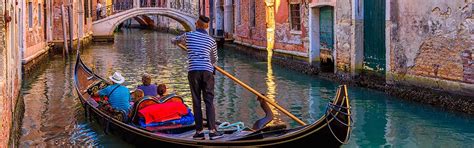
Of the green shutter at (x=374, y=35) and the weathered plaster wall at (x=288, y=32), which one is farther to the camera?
the weathered plaster wall at (x=288, y=32)

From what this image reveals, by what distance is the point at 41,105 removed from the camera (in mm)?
7773

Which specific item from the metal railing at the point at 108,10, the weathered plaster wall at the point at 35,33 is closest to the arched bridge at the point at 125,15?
the metal railing at the point at 108,10

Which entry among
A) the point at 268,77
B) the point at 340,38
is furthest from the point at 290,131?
the point at 268,77

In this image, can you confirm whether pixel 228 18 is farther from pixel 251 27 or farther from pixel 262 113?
pixel 262 113

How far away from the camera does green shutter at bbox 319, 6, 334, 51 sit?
34.8 ft

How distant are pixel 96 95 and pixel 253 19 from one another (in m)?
9.28

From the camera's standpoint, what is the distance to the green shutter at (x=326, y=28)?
34.8 ft

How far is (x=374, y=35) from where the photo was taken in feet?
29.3

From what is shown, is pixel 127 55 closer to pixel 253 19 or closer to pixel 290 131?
pixel 253 19

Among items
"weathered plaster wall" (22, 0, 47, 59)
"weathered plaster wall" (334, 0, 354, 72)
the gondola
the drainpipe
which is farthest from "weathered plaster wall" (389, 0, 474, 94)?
the drainpipe

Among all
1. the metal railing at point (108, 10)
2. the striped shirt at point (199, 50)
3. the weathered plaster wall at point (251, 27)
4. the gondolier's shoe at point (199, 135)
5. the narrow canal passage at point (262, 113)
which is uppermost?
the metal railing at point (108, 10)

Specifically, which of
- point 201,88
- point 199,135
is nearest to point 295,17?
point 201,88

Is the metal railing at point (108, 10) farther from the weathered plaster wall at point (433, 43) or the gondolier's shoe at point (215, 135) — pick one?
the gondolier's shoe at point (215, 135)

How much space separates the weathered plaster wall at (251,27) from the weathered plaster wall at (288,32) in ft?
3.13
